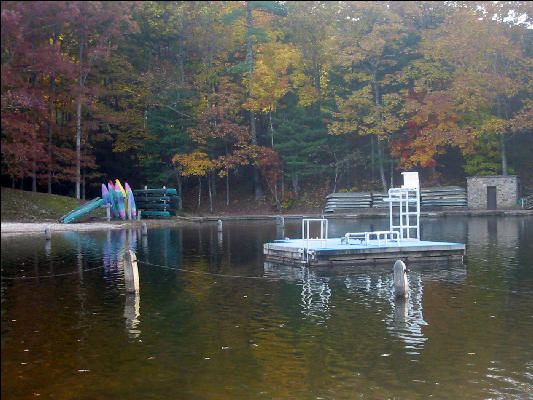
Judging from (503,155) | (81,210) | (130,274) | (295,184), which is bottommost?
(130,274)

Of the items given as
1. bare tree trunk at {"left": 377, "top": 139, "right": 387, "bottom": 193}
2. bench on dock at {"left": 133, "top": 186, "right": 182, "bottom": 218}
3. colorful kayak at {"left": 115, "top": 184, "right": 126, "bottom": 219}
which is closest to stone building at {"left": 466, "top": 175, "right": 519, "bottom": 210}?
bare tree trunk at {"left": 377, "top": 139, "right": 387, "bottom": 193}

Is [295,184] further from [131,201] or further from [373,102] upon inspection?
[131,201]

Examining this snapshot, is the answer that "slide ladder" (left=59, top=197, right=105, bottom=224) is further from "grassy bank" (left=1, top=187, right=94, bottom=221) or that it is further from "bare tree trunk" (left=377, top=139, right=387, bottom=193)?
"bare tree trunk" (left=377, top=139, right=387, bottom=193)

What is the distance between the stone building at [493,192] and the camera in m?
52.7

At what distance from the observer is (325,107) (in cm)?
5969

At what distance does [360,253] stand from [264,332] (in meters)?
11.1

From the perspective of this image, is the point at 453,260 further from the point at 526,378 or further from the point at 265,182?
the point at 265,182

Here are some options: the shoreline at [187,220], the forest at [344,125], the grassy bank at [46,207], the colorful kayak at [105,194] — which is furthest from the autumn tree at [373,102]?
the grassy bank at [46,207]

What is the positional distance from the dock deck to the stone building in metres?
30.2

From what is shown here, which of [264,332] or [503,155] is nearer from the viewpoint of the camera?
[264,332]

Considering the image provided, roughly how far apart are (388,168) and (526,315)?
47.6 meters

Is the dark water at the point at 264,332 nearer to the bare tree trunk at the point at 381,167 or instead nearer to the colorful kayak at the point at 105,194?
the colorful kayak at the point at 105,194

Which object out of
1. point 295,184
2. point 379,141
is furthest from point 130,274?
point 379,141

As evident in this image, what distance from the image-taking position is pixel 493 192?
5369cm
